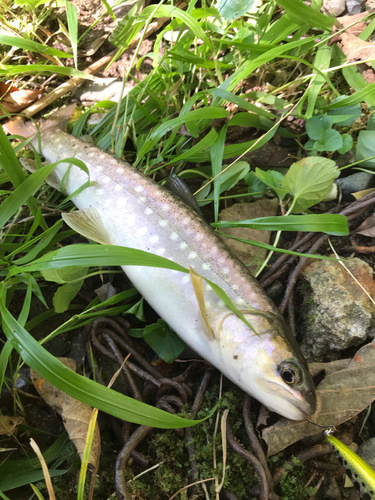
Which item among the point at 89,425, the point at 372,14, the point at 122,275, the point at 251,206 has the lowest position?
the point at 89,425

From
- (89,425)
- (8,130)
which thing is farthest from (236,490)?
(8,130)

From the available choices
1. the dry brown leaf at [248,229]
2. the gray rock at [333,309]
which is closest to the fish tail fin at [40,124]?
the dry brown leaf at [248,229]

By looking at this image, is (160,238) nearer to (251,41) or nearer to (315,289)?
(315,289)

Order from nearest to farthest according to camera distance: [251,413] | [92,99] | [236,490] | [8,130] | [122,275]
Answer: [236,490], [251,413], [122,275], [8,130], [92,99]

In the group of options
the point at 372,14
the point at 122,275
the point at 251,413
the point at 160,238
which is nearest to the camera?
the point at 251,413

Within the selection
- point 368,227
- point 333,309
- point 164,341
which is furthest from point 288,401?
point 368,227

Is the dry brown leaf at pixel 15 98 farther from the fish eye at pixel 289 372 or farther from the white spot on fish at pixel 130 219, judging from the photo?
the fish eye at pixel 289 372

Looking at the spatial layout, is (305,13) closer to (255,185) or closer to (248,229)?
(255,185)
